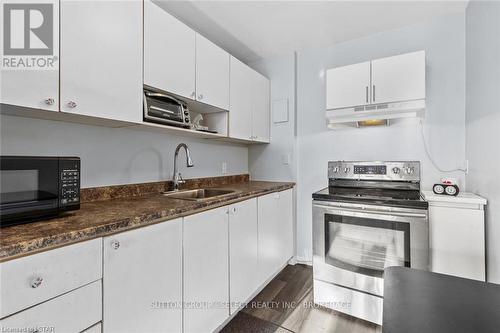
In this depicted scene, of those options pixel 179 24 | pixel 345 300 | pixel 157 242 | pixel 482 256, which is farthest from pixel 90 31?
pixel 482 256

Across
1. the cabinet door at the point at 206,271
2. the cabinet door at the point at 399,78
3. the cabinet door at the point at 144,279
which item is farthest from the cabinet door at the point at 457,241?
the cabinet door at the point at 144,279

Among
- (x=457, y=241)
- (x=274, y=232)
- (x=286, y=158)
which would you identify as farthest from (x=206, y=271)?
(x=457, y=241)

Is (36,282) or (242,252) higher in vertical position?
(36,282)

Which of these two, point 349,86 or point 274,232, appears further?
point 274,232

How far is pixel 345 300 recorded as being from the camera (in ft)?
5.89

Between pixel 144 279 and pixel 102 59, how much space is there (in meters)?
1.06

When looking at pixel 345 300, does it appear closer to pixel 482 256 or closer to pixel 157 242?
pixel 482 256

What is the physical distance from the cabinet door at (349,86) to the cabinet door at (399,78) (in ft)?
0.20

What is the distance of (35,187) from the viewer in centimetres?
89

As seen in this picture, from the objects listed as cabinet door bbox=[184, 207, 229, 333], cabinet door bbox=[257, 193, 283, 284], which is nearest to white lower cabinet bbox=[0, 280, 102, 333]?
cabinet door bbox=[184, 207, 229, 333]

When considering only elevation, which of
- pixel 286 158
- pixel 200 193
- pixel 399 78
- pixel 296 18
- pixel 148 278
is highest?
pixel 296 18

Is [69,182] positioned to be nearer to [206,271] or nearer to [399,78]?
[206,271]

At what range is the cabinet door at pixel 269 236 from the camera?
1.99 metres

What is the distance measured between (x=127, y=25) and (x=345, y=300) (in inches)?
90.4
